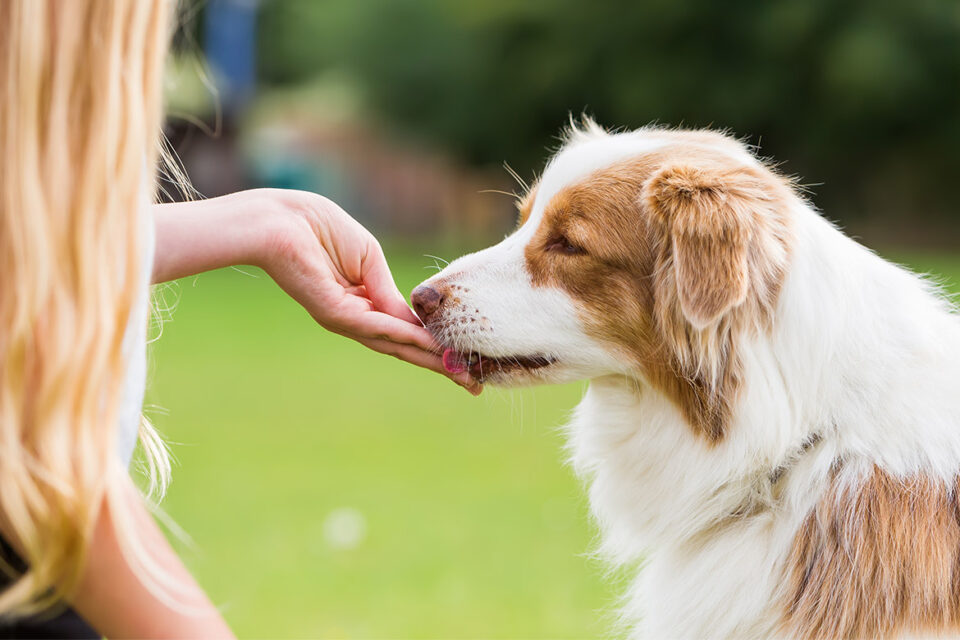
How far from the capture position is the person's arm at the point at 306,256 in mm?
2131

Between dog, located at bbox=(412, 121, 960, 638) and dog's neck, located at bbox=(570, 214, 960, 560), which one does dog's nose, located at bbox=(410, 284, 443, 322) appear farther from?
dog's neck, located at bbox=(570, 214, 960, 560)

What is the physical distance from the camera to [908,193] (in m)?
25.8

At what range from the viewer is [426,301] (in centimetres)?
293

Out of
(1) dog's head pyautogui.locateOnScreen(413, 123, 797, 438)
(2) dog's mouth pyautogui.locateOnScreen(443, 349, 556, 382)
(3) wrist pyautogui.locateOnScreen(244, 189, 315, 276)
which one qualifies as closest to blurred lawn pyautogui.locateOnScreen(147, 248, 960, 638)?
(2) dog's mouth pyautogui.locateOnScreen(443, 349, 556, 382)

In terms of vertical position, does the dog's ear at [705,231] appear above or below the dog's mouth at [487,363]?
above

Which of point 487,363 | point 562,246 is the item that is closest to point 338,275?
point 487,363

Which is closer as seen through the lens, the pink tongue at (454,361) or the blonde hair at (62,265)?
the blonde hair at (62,265)

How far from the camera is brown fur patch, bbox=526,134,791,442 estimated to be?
2.58 meters

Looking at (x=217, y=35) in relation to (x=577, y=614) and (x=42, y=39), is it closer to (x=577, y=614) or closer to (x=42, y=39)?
(x=577, y=614)

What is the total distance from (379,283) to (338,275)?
103 millimetres

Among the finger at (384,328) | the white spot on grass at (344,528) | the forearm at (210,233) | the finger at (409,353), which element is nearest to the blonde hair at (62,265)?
the forearm at (210,233)

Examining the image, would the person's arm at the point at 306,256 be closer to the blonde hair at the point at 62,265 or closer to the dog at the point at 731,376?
the dog at the point at 731,376

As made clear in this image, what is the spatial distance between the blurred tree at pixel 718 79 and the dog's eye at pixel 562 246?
1892 cm

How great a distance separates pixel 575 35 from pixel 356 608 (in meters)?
22.3
